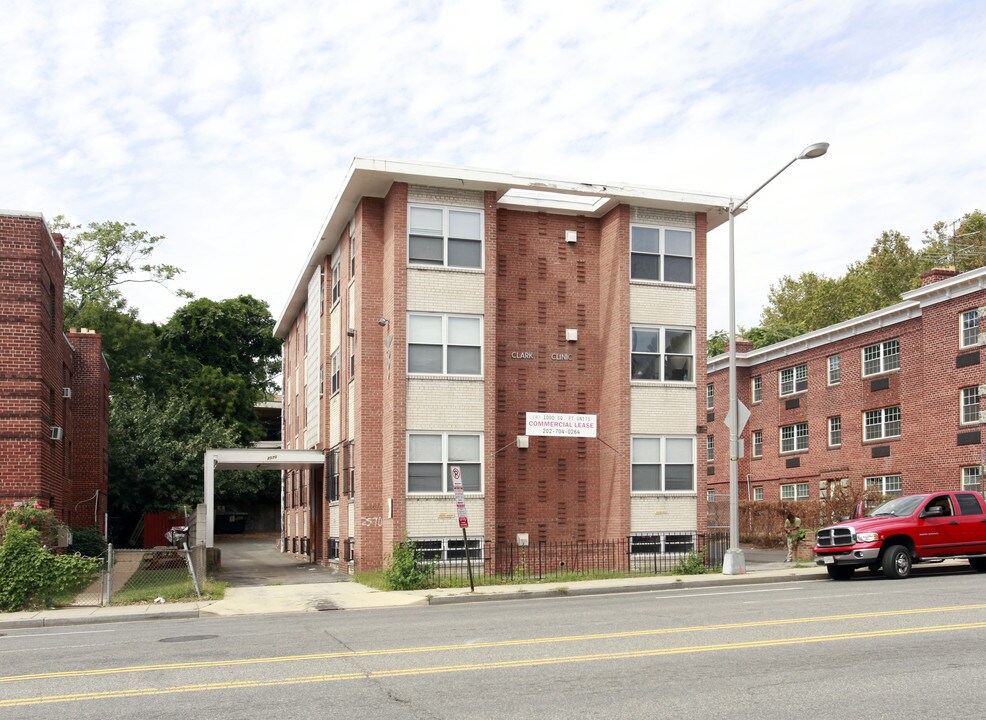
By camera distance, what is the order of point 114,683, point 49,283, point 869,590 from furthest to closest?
point 49,283, point 869,590, point 114,683

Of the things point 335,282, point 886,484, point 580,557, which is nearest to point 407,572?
point 580,557

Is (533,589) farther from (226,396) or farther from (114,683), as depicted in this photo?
(226,396)

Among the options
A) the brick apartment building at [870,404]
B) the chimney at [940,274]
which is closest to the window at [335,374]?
the brick apartment building at [870,404]

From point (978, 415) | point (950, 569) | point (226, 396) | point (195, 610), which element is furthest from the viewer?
point (226, 396)

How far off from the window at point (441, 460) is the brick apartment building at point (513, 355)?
4cm

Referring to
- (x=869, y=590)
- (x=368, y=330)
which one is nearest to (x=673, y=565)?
(x=869, y=590)

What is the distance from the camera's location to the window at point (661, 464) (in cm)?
2814

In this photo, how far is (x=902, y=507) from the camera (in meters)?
22.5

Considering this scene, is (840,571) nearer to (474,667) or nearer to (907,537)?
(907,537)

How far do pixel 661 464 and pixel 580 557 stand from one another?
3495 mm

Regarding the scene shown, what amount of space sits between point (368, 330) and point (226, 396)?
36.7 meters

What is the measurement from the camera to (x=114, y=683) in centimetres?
1038

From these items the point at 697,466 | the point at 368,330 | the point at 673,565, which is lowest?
the point at 673,565

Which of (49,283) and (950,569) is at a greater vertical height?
(49,283)
